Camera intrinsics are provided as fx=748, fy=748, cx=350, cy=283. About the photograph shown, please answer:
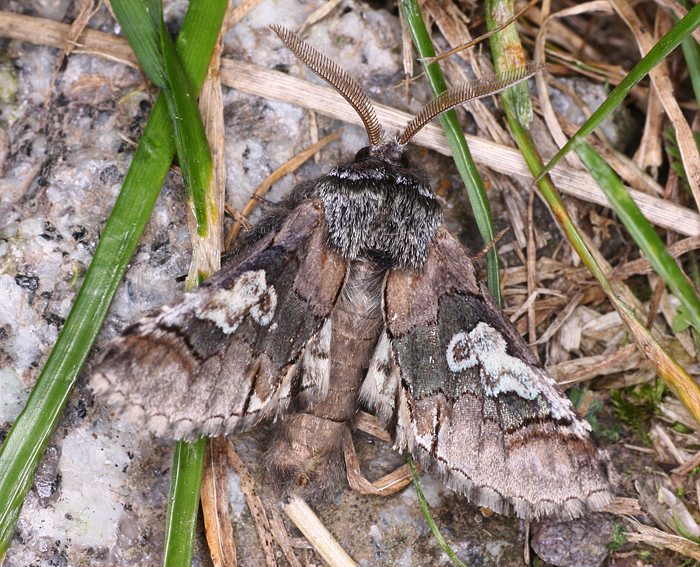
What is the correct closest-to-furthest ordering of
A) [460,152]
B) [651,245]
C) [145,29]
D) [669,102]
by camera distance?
[651,245] → [145,29] → [460,152] → [669,102]

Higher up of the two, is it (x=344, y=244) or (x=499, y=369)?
(x=344, y=244)

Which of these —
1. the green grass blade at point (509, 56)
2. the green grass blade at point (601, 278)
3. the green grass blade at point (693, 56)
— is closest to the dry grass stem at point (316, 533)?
the green grass blade at point (601, 278)

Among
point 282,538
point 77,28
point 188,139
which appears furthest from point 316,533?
point 77,28

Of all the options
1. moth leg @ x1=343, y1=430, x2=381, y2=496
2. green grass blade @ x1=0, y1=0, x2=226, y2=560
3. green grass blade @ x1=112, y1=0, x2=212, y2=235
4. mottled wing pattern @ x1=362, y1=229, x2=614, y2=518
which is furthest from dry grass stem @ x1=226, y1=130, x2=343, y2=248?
moth leg @ x1=343, y1=430, x2=381, y2=496

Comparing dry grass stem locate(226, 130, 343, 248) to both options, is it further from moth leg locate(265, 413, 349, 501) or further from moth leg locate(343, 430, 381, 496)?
moth leg locate(343, 430, 381, 496)

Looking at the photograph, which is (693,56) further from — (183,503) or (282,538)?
(183,503)

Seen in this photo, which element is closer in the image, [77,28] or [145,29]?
[145,29]

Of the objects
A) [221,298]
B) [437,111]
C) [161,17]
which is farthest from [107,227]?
[437,111]
